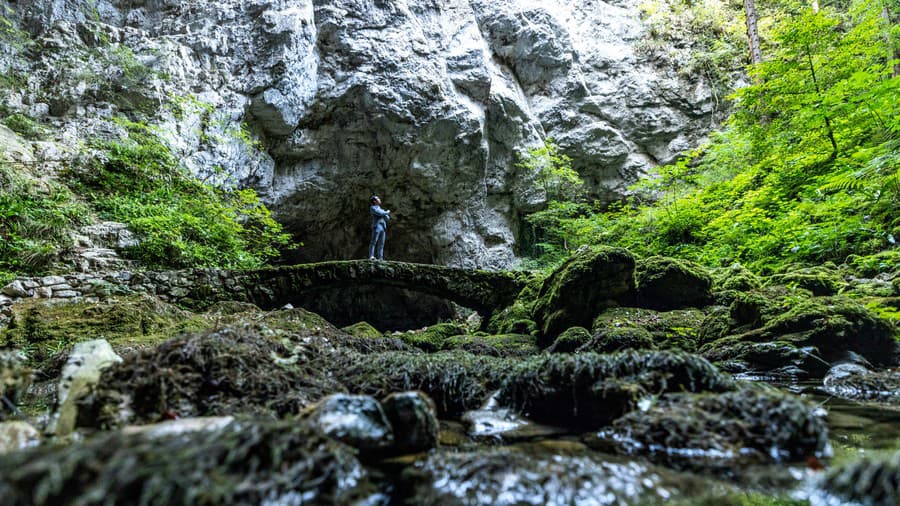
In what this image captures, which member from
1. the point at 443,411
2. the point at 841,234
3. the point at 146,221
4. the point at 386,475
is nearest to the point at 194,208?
the point at 146,221

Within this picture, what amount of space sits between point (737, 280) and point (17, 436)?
7.91 m

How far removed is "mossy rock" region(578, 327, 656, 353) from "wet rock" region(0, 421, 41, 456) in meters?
4.15

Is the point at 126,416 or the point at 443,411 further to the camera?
the point at 443,411

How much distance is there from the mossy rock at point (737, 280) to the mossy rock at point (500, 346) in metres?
3.12

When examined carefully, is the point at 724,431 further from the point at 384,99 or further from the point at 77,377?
the point at 384,99

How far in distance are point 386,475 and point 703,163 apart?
14115mm

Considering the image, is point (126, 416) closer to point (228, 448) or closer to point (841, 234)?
point (228, 448)

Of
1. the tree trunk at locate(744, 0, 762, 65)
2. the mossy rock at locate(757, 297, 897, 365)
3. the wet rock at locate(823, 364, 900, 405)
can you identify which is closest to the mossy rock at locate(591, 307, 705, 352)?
the mossy rock at locate(757, 297, 897, 365)

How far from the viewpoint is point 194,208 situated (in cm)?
992

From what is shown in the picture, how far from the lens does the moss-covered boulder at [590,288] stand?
19.5 feet

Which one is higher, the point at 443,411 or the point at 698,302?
the point at 698,302

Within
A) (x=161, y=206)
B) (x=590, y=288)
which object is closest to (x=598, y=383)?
(x=590, y=288)

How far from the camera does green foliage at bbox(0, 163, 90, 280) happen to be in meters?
6.70

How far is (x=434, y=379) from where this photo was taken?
303 cm
